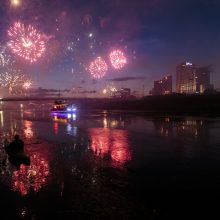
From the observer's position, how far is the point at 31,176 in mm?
20969

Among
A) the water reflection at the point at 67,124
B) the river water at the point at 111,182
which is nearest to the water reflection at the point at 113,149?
the river water at the point at 111,182

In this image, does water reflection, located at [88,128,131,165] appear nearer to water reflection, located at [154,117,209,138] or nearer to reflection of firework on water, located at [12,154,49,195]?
reflection of firework on water, located at [12,154,49,195]

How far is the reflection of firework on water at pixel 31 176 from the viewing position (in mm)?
18625

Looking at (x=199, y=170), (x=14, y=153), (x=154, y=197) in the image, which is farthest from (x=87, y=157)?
(x=154, y=197)

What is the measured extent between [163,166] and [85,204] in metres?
9.60

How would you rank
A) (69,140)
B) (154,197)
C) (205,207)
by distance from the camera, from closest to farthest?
(205,207) < (154,197) < (69,140)

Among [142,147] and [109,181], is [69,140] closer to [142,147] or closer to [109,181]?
[142,147]

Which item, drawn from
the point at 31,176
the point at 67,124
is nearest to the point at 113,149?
the point at 31,176

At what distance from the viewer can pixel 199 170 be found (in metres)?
22.0

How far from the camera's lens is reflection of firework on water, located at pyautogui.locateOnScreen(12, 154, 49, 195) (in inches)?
733

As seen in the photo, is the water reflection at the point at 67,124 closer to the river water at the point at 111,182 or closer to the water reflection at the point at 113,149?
the water reflection at the point at 113,149

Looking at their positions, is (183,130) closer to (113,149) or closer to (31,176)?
(113,149)

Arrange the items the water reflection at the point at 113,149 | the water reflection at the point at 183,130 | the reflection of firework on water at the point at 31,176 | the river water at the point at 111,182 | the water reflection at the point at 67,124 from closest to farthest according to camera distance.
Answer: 1. the river water at the point at 111,182
2. the reflection of firework on water at the point at 31,176
3. the water reflection at the point at 113,149
4. the water reflection at the point at 183,130
5. the water reflection at the point at 67,124

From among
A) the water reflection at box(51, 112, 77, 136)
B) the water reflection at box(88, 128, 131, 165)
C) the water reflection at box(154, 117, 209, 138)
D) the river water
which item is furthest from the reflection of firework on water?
the water reflection at box(154, 117, 209, 138)
